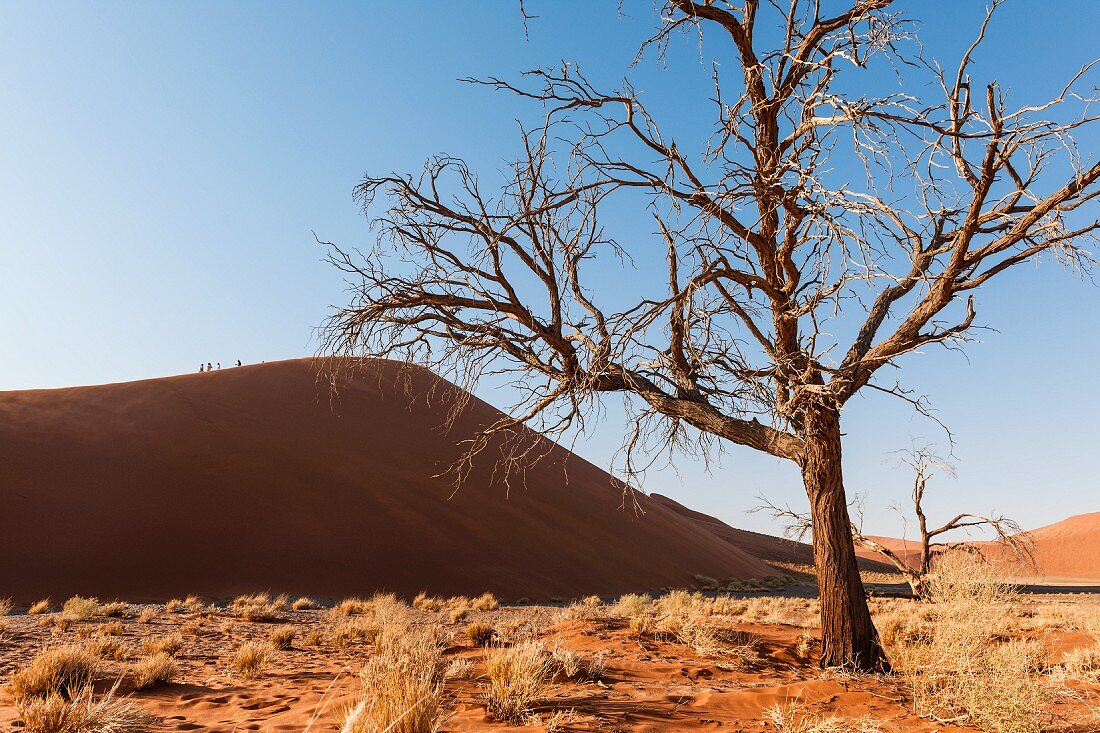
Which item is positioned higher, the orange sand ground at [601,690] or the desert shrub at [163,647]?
the orange sand ground at [601,690]

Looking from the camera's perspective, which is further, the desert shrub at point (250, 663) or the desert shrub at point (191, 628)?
the desert shrub at point (191, 628)

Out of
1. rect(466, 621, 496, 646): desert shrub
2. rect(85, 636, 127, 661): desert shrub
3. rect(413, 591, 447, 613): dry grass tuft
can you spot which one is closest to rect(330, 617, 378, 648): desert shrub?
rect(466, 621, 496, 646): desert shrub

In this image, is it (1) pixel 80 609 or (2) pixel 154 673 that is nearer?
(2) pixel 154 673

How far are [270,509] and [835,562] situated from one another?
953 inches

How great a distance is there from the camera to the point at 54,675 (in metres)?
5.56

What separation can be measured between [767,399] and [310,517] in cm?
2341

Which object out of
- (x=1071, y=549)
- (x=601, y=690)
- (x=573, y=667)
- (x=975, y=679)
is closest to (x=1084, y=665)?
(x=975, y=679)

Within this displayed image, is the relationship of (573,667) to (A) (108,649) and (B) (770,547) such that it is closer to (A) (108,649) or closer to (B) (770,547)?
(A) (108,649)

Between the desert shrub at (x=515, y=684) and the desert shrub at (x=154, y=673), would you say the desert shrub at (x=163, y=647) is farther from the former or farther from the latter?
the desert shrub at (x=515, y=684)

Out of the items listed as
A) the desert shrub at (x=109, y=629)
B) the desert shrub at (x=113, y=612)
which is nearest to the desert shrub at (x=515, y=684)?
the desert shrub at (x=109, y=629)

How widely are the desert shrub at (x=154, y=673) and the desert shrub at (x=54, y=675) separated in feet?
1.32

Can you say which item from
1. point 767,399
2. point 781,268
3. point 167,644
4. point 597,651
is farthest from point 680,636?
point 167,644

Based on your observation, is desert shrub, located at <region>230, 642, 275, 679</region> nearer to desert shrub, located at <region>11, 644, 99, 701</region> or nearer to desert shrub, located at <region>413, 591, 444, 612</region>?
desert shrub, located at <region>11, 644, 99, 701</region>

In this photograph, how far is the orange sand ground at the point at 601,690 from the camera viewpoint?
183 inches
